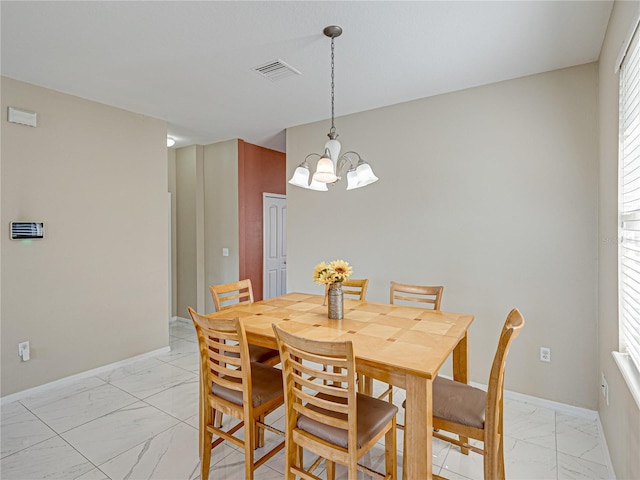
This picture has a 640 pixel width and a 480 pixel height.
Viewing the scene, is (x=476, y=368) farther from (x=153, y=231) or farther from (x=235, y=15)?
(x=153, y=231)

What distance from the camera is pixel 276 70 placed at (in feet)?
9.11

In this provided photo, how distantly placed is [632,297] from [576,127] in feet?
5.17

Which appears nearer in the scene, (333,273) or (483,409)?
(483,409)

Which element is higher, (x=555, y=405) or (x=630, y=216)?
(x=630, y=216)

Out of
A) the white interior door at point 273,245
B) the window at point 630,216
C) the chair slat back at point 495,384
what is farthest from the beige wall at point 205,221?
the window at point 630,216

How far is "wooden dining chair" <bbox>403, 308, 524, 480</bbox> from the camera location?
153cm

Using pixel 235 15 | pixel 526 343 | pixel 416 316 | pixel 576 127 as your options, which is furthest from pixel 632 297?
pixel 235 15

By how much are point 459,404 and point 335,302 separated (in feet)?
2.93

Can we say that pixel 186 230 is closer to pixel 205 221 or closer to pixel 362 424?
pixel 205 221

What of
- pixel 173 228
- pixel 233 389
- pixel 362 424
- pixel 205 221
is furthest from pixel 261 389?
pixel 173 228

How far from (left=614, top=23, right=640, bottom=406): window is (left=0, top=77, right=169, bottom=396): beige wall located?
4.14 meters

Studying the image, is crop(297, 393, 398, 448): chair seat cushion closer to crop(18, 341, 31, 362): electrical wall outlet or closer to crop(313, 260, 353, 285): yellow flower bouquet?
crop(313, 260, 353, 285): yellow flower bouquet

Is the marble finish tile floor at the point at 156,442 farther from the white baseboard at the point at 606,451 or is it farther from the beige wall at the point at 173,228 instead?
the beige wall at the point at 173,228

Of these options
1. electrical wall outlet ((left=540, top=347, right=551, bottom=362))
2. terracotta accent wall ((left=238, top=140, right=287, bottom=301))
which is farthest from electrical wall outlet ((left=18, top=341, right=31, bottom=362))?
electrical wall outlet ((left=540, top=347, right=551, bottom=362))
